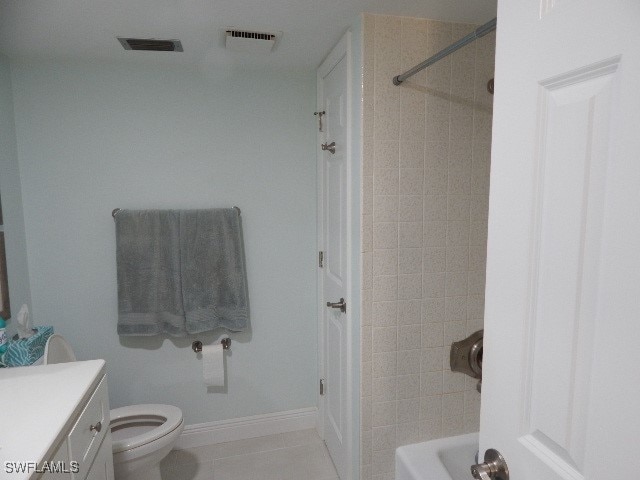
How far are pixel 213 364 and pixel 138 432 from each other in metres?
0.47

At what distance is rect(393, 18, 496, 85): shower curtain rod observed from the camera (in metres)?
1.06

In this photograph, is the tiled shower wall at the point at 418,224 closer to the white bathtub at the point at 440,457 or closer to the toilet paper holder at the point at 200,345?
the white bathtub at the point at 440,457

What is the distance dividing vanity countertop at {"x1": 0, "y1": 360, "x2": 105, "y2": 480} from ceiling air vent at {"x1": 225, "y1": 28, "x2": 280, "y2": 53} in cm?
139

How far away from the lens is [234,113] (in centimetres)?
217

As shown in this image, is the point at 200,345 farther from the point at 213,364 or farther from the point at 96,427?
the point at 96,427

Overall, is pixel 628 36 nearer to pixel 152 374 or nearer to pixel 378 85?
pixel 378 85

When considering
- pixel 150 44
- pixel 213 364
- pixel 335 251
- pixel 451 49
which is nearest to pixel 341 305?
pixel 335 251

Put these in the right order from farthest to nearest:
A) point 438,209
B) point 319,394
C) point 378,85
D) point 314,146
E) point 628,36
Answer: point 319,394 < point 314,146 < point 438,209 < point 378,85 < point 628,36

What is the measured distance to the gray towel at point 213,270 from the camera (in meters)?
2.13

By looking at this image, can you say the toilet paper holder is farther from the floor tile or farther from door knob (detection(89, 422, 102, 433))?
door knob (detection(89, 422, 102, 433))

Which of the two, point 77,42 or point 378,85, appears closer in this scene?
point 378,85

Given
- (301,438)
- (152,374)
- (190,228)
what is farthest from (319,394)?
(190,228)

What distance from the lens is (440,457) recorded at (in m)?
1.78

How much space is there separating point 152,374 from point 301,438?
943mm
